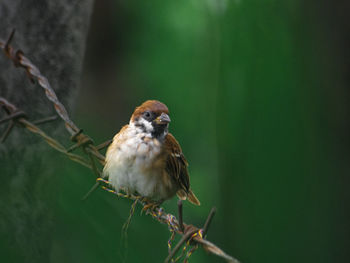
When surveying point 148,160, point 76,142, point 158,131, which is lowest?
point 76,142

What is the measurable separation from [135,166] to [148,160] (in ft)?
0.26

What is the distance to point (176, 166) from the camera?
272 cm

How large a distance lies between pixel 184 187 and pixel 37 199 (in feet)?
5.44

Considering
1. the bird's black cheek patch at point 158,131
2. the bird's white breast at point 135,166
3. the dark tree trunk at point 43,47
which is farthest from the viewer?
the bird's black cheek patch at point 158,131

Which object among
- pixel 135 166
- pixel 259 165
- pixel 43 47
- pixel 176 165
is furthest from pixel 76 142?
pixel 176 165

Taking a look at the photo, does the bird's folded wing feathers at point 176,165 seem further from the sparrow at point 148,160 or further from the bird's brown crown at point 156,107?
the bird's brown crown at point 156,107

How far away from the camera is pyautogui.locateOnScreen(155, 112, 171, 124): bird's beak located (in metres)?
2.62

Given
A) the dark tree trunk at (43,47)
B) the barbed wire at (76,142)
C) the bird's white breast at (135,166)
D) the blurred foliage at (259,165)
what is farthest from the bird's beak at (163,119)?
the blurred foliage at (259,165)

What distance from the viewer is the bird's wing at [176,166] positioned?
8.84ft

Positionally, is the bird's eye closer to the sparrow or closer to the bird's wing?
the sparrow

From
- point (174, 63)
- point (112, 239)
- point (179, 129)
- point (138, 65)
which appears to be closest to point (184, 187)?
point (112, 239)

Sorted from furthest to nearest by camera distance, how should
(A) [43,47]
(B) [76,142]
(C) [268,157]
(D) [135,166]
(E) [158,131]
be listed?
(E) [158,131] < (D) [135,166] < (A) [43,47] < (B) [76,142] < (C) [268,157]

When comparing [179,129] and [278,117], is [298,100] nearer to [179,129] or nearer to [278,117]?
[278,117]

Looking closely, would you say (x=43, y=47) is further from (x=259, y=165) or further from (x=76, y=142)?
(x=259, y=165)
